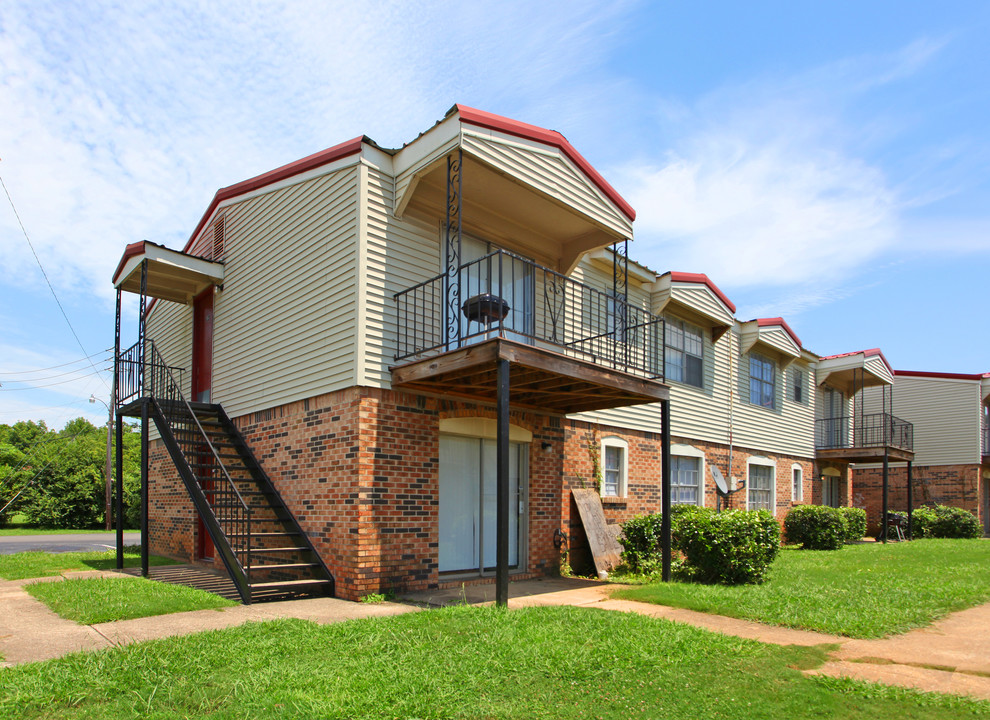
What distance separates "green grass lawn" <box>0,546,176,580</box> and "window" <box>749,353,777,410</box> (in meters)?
14.1

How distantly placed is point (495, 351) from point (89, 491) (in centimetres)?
2995

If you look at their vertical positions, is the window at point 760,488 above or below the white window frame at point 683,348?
below

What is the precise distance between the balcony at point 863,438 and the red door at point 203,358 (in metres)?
17.2

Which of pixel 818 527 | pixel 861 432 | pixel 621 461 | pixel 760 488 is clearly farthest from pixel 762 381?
pixel 861 432

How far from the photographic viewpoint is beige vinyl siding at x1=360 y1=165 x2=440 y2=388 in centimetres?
900

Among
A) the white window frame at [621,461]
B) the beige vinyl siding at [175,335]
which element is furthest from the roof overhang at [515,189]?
the beige vinyl siding at [175,335]

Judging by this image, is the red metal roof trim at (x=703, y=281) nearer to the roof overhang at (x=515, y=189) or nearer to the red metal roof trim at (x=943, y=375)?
the roof overhang at (x=515, y=189)

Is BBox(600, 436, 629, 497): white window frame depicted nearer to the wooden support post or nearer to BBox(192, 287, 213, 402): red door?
the wooden support post

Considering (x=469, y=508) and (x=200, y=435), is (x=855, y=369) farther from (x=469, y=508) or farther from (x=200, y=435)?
(x=200, y=435)

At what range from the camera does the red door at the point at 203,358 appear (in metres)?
12.8

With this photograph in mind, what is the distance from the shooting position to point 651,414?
14.2m

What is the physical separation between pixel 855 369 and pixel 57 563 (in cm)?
2113

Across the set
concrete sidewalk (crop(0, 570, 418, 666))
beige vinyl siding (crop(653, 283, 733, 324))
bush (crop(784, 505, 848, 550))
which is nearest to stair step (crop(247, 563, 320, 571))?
concrete sidewalk (crop(0, 570, 418, 666))

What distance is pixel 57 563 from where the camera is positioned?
1259cm
